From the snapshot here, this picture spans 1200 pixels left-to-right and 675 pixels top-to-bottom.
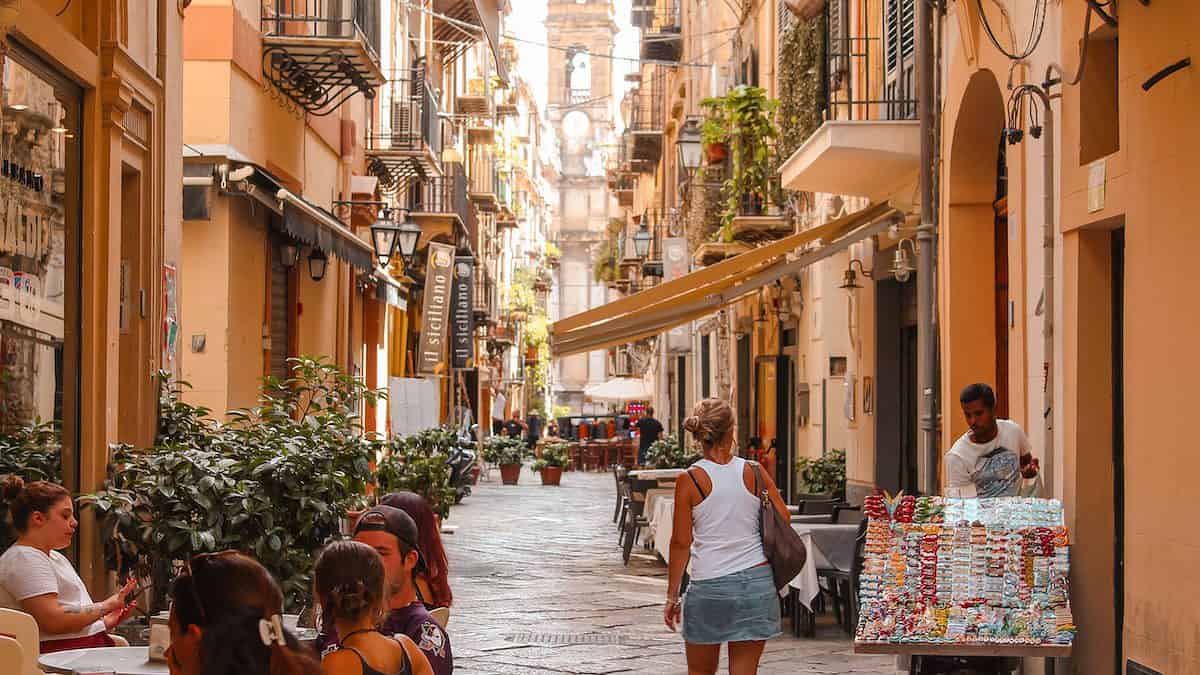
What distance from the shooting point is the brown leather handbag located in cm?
748

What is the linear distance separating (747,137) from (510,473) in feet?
53.2

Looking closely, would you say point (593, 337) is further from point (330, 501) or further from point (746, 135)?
point (330, 501)

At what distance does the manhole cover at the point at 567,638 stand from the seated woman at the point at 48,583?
5316 mm

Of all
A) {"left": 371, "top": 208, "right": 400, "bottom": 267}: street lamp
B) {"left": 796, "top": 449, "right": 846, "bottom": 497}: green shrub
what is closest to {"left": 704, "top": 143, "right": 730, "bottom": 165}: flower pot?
{"left": 371, "top": 208, "right": 400, "bottom": 267}: street lamp

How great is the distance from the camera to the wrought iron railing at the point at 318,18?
1550 centimetres

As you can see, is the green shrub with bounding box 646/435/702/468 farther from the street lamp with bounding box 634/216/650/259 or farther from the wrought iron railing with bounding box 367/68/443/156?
the street lamp with bounding box 634/216/650/259

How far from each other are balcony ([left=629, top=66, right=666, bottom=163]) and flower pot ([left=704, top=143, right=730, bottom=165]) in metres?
20.9

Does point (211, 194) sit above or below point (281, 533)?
above

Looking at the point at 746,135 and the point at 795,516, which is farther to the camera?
the point at 746,135

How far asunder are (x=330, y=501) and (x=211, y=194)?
5.47 metres

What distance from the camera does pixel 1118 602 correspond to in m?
8.75

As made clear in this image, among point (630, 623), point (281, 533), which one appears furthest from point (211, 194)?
point (281, 533)

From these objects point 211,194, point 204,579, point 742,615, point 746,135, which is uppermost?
point 746,135

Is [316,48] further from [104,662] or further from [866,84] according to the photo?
[104,662]
